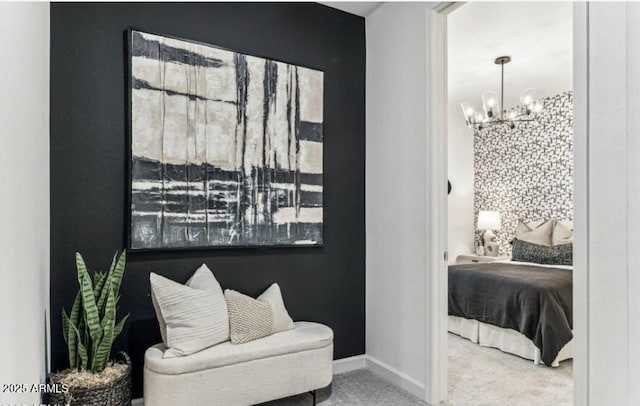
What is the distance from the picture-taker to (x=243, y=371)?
7.38 ft

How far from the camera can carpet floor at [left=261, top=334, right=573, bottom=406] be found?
2.63 meters

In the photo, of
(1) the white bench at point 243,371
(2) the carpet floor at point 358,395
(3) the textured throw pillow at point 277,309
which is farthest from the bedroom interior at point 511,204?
(3) the textured throw pillow at point 277,309

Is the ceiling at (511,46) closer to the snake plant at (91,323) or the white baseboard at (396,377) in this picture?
the white baseboard at (396,377)

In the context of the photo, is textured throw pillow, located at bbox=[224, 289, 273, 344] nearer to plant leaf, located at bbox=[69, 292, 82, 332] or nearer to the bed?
plant leaf, located at bbox=[69, 292, 82, 332]

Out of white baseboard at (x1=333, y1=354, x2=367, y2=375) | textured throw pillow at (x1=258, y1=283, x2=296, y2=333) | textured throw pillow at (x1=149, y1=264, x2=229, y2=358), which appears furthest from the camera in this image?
white baseboard at (x1=333, y1=354, x2=367, y2=375)

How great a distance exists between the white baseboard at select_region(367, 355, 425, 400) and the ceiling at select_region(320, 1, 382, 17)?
2636 mm

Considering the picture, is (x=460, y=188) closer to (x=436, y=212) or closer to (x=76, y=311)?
(x=436, y=212)

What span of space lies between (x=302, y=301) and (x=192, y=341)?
95cm

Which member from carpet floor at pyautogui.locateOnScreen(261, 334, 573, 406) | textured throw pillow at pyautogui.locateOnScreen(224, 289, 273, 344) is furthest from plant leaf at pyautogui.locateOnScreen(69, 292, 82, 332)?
carpet floor at pyautogui.locateOnScreen(261, 334, 573, 406)

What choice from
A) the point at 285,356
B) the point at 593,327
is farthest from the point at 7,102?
the point at 593,327

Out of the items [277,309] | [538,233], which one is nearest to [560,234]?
[538,233]

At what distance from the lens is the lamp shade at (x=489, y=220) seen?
19.8 feet

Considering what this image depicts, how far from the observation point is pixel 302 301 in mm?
2963

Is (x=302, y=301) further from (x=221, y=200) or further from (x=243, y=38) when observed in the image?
(x=243, y=38)
